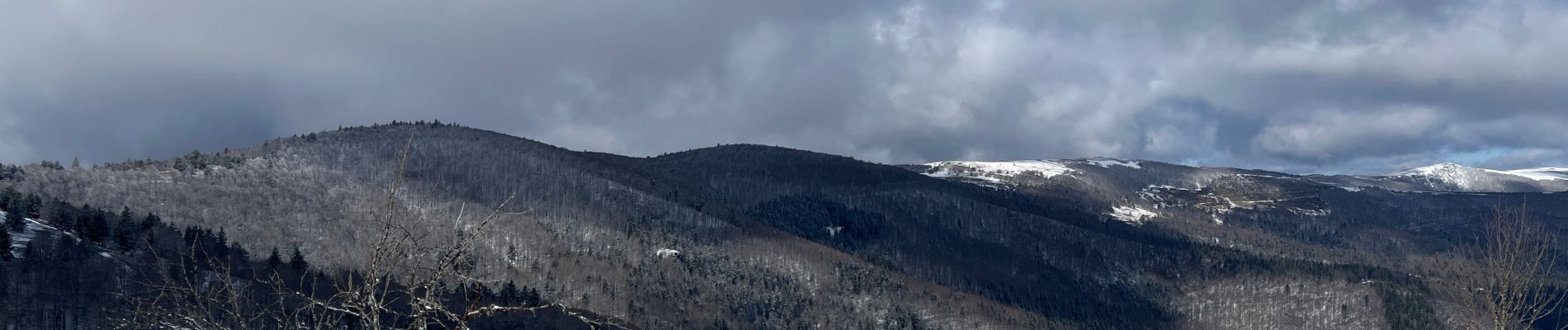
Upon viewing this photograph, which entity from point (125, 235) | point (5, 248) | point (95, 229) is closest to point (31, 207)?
point (95, 229)

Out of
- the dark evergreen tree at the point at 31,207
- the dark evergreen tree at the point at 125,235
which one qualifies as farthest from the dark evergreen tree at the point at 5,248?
the dark evergreen tree at the point at 31,207

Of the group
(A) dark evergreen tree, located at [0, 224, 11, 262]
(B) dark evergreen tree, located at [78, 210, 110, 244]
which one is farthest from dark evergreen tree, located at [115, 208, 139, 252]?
(A) dark evergreen tree, located at [0, 224, 11, 262]

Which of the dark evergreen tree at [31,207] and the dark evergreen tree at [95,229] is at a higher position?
the dark evergreen tree at [31,207]

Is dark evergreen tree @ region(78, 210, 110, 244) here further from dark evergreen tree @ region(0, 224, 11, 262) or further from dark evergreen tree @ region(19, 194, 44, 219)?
dark evergreen tree @ region(0, 224, 11, 262)

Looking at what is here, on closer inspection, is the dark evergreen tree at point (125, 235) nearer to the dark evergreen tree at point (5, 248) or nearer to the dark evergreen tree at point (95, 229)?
the dark evergreen tree at point (95, 229)

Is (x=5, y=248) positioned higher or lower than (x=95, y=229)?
lower

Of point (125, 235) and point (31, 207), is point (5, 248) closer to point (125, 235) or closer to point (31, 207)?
point (125, 235)

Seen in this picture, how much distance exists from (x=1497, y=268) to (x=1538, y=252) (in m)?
5.77

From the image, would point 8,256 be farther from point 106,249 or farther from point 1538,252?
point 1538,252

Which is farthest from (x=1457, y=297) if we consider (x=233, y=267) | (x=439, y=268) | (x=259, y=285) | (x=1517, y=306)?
(x=233, y=267)

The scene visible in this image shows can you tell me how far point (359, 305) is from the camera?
16969mm

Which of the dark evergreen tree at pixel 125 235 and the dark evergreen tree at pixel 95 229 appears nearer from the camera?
the dark evergreen tree at pixel 95 229

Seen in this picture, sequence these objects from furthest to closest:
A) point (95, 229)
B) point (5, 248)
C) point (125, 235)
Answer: point (125, 235) → point (95, 229) → point (5, 248)

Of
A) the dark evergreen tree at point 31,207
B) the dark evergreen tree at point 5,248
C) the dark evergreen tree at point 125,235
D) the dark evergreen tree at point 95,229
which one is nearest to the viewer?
the dark evergreen tree at point 5,248
